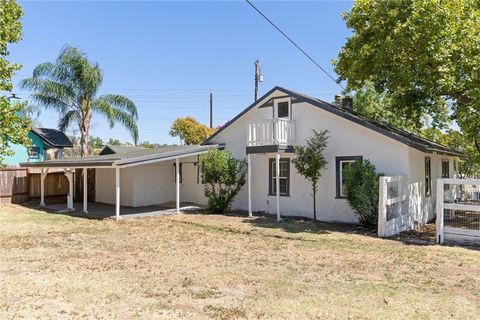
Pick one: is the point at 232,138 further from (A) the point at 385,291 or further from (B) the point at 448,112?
(A) the point at 385,291

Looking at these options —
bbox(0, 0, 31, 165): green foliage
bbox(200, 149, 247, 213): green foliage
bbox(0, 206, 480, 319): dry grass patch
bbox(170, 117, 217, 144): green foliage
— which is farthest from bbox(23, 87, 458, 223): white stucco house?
bbox(170, 117, 217, 144): green foliage

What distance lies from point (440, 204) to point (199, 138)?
37.0m

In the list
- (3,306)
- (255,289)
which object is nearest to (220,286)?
(255,289)

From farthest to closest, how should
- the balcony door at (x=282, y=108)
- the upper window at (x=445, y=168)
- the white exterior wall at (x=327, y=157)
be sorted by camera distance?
the upper window at (x=445, y=168), the balcony door at (x=282, y=108), the white exterior wall at (x=327, y=157)

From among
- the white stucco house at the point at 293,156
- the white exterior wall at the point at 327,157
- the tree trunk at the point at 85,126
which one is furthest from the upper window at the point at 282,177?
the tree trunk at the point at 85,126

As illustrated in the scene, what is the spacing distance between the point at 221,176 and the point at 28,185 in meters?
11.5

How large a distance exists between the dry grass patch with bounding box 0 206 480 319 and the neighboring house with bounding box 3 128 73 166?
14080 millimetres

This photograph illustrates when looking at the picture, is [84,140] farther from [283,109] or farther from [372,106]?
[372,106]

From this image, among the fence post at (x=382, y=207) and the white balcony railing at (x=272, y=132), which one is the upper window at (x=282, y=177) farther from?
the fence post at (x=382, y=207)

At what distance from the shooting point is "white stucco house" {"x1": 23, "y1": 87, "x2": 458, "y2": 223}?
12641 mm

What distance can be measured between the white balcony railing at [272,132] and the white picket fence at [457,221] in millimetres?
5717

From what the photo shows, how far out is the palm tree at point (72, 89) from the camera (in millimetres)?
22875

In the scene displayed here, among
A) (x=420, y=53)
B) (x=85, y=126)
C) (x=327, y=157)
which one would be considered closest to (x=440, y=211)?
(x=327, y=157)

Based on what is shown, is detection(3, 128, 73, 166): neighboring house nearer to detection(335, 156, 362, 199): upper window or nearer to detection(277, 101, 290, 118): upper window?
detection(277, 101, 290, 118): upper window
